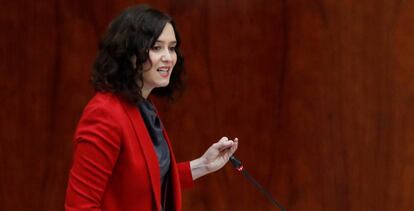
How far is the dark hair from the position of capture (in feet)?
1.73

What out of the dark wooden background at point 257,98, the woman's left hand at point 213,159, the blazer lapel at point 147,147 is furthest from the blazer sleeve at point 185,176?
the dark wooden background at point 257,98

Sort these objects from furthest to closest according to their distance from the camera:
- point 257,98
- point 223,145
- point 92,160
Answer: point 257,98, point 223,145, point 92,160

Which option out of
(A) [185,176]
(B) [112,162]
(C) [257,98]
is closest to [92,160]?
(B) [112,162]

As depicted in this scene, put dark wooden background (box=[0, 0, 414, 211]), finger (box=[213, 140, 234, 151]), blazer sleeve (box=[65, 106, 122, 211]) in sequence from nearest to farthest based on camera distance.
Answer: blazer sleeve (box=[65, 106, 122, 211])
finger (box=[213, 140, 234, 151])
dark wooden background (box=[0, 0, 414, 211])

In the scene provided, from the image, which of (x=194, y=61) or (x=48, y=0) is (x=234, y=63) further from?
(x=48, y=0)

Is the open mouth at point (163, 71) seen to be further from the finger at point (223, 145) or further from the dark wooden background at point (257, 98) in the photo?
the dark wooden background at point (257, 98)

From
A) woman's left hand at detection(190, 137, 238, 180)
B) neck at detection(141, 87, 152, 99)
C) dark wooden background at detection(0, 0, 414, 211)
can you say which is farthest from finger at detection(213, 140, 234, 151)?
dark wooden background at detection(0, 0, 414, 211)

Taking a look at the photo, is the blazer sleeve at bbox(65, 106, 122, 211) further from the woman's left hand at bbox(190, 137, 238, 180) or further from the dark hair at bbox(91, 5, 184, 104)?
the woman's left hand at bbox(190, 137, 238, 180)

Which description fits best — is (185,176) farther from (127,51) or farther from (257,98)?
(257,98)

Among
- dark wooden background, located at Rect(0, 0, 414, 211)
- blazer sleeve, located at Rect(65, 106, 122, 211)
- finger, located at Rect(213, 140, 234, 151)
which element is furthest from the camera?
dark wooden background, located at Rect(0, 0, 414, 211)

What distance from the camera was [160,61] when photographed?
547 millimetres

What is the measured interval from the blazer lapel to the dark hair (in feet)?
0.03

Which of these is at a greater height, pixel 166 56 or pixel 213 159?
pixel 166 56

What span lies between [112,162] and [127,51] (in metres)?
0.09
